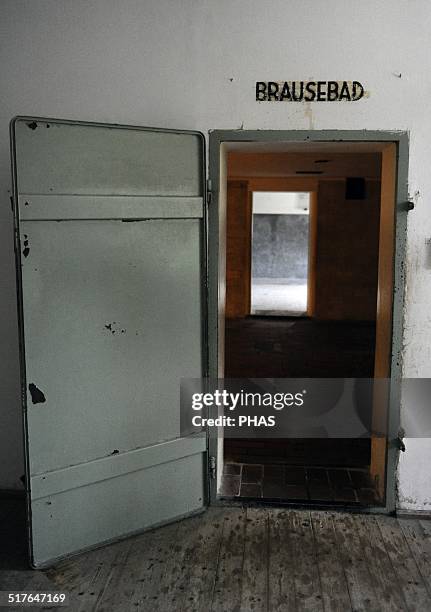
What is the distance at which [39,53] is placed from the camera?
3.36 meters

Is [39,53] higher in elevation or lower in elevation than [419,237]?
higher

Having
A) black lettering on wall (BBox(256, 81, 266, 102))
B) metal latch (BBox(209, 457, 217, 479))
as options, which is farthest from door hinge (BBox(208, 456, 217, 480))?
black lettering on wall (BBox(256, 81, 266, 102))

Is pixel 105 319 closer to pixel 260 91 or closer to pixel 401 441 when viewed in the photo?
pixel 260 91

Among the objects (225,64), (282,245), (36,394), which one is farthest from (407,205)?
(282,245)

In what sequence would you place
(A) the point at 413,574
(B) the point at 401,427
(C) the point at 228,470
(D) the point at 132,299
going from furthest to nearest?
(C) the point at 228,470
(B) the point at 401,427
(D) the point at 132,299
(A) the point at 413,574

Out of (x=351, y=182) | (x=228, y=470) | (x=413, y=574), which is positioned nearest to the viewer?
(x=413, y=574)

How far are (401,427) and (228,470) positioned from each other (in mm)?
1244

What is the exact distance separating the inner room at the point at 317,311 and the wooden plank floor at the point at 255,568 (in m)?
0.31

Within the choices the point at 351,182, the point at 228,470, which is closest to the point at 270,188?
the point at 351,182

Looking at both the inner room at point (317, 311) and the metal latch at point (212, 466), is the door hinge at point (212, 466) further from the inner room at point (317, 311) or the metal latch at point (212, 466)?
the inner room at point (317, 311)

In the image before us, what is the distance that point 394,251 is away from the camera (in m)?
3.38

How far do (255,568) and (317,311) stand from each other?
26.8 ft

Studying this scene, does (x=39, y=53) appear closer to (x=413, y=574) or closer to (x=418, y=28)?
(x=418, y=28)

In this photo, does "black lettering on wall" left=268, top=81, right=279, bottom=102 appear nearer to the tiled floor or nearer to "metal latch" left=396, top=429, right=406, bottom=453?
"metal latch" left=396, top=429, right=406, bottom=453
